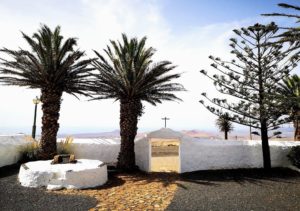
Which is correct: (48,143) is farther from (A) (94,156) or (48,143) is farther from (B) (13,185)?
(B) (13,185)

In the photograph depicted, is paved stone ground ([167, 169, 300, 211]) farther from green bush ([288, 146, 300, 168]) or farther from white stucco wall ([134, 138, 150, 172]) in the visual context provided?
white stucco wall ([134, 138, 150, 172])

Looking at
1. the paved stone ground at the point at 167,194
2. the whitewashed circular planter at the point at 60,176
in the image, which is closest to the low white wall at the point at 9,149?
the paved stone ground at the point at 167,194

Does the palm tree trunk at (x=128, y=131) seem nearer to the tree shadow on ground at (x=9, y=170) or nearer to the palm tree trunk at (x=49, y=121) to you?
the palm tree trunk at (x=49, y=121)

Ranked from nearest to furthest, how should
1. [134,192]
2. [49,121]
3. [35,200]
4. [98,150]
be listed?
[35,200], [134,192], [49,121], [98,150]

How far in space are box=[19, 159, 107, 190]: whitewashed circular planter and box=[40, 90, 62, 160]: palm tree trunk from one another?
254 centimetres

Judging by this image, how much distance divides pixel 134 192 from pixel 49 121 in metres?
5.84

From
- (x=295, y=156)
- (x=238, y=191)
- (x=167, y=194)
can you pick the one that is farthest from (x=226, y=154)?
(x=167, y=194)

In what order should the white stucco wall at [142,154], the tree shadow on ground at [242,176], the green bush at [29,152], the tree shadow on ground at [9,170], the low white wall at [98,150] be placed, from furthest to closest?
the low white wall at [98,150] → the white stucco wall at [142,154] → the green bush at [29,152] → the tree shadow on ground at [242,176] → the tree shadow on ground at [9,170]

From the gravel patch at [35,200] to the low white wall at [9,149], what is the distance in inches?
115

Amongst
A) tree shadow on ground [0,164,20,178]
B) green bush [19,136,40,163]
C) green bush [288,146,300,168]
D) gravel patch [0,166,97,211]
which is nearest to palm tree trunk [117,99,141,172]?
green bush [19,136,40,163]

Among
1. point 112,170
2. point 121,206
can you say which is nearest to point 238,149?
point 112,170

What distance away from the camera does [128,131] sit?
1351cm

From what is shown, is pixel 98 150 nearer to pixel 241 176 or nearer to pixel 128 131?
pixel 128 131

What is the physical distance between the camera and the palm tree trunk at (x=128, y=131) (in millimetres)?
13375
